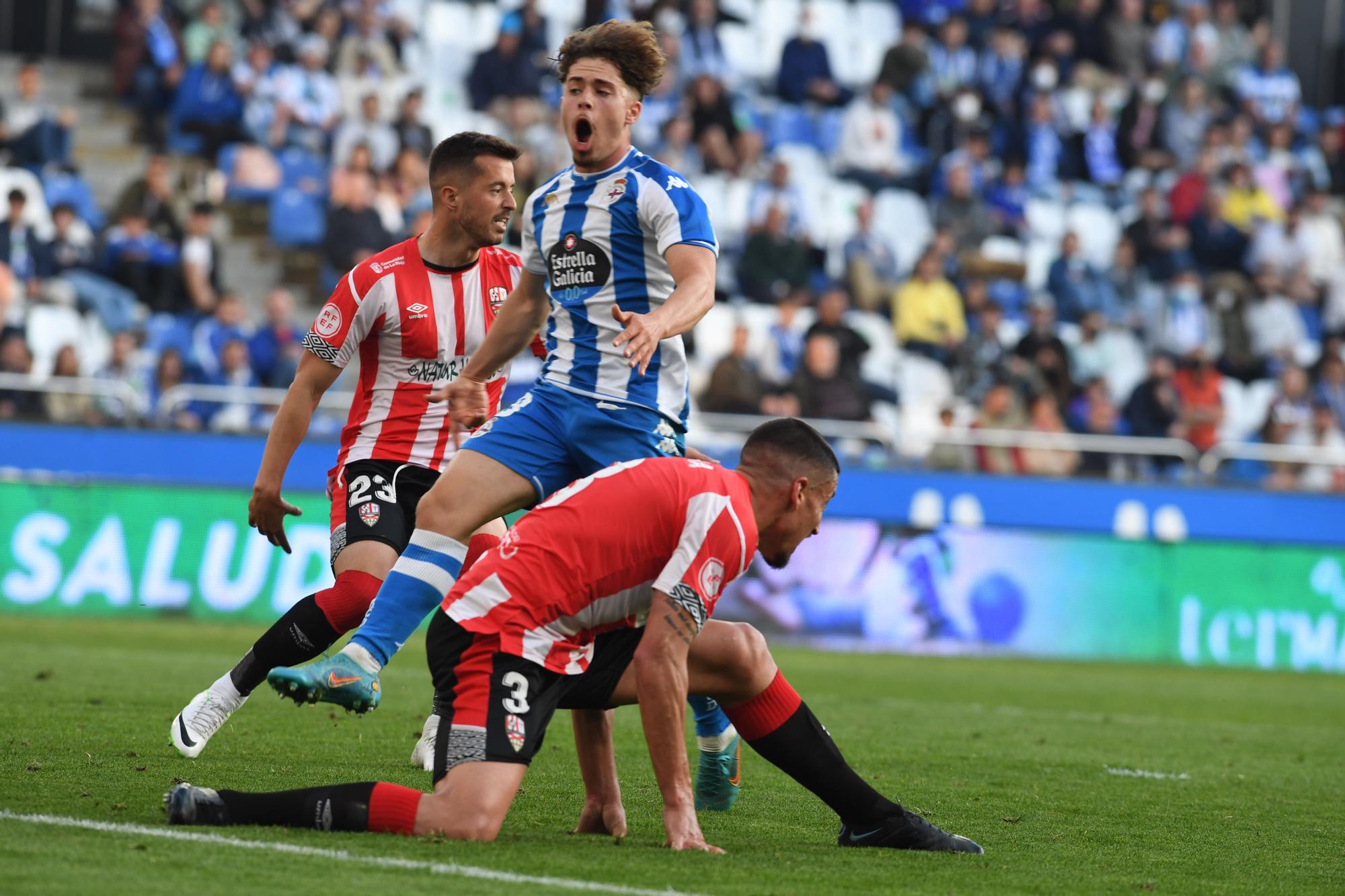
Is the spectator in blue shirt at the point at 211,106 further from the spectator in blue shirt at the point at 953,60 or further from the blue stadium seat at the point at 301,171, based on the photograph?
the spectator in blue shirt at the point at 953,60

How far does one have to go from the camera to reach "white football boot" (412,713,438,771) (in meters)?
6.64

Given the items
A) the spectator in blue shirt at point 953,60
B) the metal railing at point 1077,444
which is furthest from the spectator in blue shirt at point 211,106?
the spectator in blue shirt at point 953,60

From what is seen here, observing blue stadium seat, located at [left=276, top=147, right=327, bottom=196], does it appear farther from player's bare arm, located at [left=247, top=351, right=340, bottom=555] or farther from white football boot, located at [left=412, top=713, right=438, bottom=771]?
white football boot, located at [left=412, top=713, right=438, bottom=771]

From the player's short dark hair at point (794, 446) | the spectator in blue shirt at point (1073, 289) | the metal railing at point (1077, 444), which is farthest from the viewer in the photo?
the spectator in blue shirt at point (1073, 289)

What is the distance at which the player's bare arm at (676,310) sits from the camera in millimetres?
5285

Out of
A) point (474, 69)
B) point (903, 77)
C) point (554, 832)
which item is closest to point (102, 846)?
point (554, 832)

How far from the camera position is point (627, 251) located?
6.13 metres

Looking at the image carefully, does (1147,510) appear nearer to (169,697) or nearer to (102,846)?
(169,697)

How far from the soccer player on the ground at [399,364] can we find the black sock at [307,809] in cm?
145

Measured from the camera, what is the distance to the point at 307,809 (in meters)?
5.15

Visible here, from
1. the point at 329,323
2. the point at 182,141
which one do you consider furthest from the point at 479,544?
the point at 182,141

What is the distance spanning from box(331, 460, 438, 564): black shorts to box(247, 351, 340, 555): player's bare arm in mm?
211

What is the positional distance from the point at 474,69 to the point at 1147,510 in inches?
354

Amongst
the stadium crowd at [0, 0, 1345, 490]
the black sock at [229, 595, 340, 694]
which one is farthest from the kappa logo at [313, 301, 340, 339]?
the stadium crowd at [0, 0, 1345, 490]
